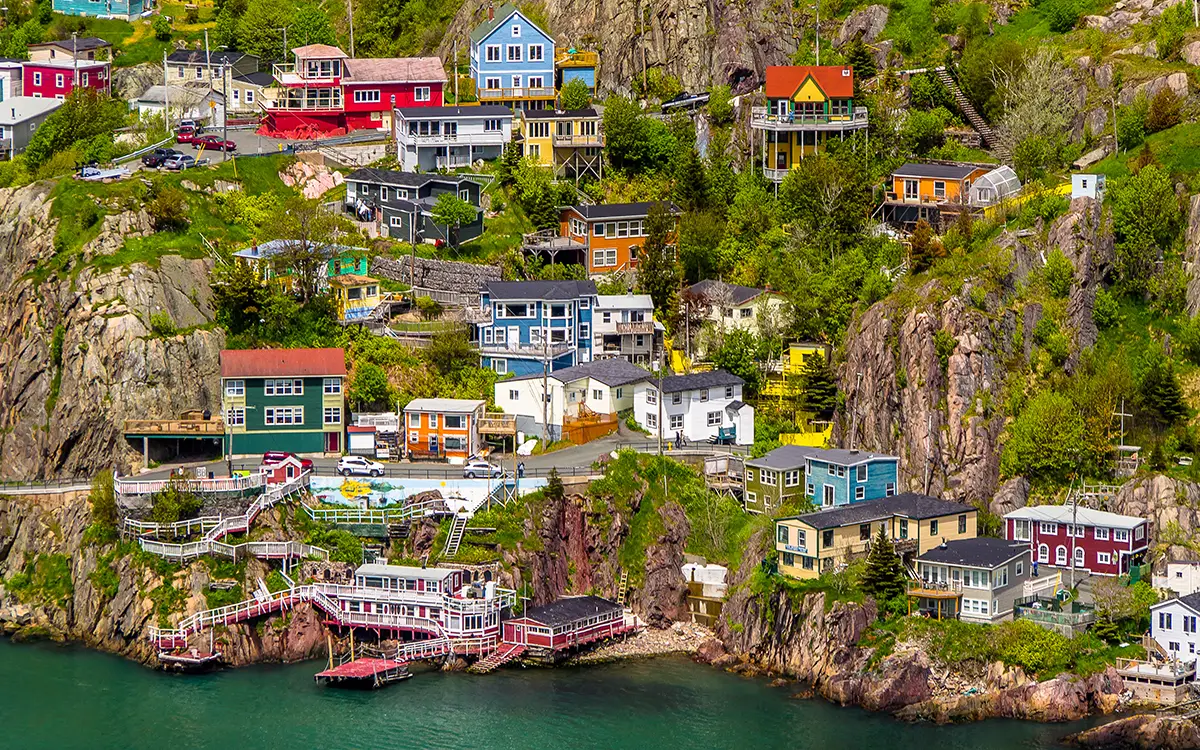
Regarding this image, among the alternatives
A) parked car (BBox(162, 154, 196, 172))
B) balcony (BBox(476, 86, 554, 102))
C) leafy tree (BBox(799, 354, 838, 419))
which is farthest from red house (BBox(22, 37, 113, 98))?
leafy tree (BBox(799, 354, 838, 419))

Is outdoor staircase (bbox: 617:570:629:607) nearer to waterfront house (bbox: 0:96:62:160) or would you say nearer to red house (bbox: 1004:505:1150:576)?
red house (bbox: 1004:505:1150:576)

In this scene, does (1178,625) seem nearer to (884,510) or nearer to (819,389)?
(884,510)

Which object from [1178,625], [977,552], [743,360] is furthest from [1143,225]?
[1178,625]

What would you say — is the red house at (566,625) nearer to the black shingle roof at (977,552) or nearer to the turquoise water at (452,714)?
the turquoise water at (452,714)

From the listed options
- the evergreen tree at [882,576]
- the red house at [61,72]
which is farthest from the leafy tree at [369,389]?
the red house at [61,72]

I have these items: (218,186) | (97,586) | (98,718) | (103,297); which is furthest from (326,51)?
(98,718)

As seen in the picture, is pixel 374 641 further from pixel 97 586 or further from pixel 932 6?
pixel 932 6
